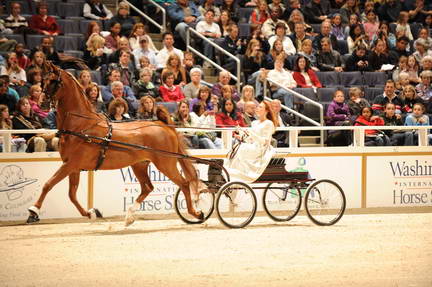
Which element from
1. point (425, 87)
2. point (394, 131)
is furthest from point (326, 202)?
point (425, 87)

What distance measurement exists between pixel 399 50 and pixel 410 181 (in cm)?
562

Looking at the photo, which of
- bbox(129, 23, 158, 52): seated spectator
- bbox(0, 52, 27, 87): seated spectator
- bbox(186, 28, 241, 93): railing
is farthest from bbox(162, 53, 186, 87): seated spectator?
bbox(0, 52, 27, 87): seated spectator

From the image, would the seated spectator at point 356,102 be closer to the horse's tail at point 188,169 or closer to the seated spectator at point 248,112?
the seated spectator at point 248,112

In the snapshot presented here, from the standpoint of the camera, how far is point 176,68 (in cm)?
1502

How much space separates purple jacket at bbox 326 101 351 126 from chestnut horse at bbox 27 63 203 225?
4.78m

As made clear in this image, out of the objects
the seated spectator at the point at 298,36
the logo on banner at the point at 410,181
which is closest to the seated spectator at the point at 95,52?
the seated spectator at the point at 298,36

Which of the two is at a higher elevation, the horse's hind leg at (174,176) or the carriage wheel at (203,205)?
the horse's hind leg at (174,176)

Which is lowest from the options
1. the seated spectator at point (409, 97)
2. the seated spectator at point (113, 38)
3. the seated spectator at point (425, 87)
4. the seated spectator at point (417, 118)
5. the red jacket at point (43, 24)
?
the seated spectator at point (417, 118)

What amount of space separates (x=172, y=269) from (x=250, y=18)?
10520 millimetres

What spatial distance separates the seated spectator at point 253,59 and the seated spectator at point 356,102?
6.24ft

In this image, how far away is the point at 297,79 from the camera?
16328 mm

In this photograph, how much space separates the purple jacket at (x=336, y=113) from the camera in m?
15.3

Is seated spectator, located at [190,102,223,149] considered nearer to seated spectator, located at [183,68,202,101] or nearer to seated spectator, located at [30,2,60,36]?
seated spectator, located at [183,68,202,101]

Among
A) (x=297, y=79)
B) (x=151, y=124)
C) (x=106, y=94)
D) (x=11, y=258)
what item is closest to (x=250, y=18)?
(x=297, y=79)
